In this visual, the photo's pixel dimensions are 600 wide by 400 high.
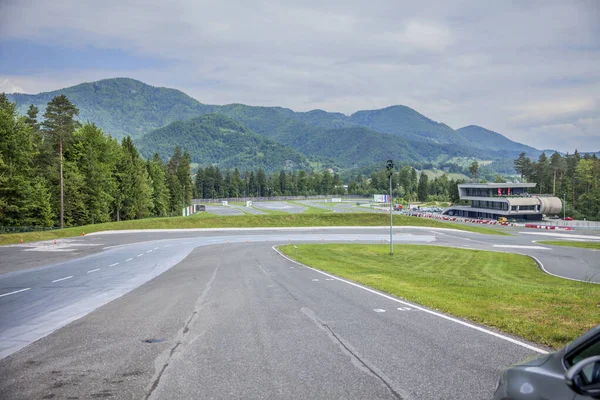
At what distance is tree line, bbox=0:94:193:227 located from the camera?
185ft

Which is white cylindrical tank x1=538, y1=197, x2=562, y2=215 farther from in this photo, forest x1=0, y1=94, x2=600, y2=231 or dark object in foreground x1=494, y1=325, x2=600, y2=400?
dark object in foreground x1=494, y1=325, x2=600, y2=400

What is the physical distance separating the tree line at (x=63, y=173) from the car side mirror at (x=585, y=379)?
210ft

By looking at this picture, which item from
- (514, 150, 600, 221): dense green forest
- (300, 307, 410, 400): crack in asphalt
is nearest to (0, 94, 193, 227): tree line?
(300, 307, 410, 400): crack in asphalt

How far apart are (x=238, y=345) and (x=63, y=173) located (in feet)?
232

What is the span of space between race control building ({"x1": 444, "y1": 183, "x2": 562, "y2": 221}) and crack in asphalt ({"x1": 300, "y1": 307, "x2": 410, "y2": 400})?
107m

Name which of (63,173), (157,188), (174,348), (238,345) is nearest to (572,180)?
(157,188)

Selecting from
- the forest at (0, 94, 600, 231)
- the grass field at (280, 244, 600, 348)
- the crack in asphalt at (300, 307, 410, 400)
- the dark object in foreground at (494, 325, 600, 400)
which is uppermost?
the forest at (0, 94, 600, 231)

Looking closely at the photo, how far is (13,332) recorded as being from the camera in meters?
10.9

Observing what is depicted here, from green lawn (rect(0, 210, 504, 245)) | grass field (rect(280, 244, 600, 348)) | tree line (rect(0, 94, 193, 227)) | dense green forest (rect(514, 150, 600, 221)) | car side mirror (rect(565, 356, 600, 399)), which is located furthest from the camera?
dense green forest (rect(514, 150, 600, 221))

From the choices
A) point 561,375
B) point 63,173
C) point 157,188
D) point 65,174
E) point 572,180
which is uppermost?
point 63,173

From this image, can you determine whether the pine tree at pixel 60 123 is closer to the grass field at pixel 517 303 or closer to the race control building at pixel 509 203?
the grass field at pixel 517 303

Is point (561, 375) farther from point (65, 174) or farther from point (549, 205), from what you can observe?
point (549, 205)

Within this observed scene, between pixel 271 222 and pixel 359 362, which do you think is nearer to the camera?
pixel 359 362

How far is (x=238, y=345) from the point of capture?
889 centimetres
